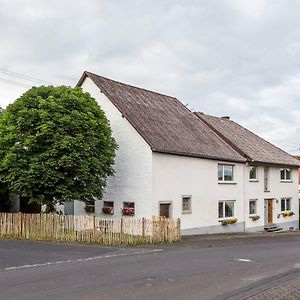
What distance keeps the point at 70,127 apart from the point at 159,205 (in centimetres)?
638

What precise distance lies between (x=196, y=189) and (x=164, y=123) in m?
4.35

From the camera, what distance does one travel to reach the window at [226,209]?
30467 millimetres

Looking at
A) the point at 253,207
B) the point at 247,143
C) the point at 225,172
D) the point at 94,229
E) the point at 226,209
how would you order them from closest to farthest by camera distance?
1. the point at 94,229
2. the point at 225,172
3. the point at 226,209
4. the point at 253,207
5. the point at 247,143

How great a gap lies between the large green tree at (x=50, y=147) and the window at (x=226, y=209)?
9897 millimetres

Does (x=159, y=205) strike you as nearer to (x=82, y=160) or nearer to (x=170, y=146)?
A: (x=170, y=146)

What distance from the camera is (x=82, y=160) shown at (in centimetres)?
2248

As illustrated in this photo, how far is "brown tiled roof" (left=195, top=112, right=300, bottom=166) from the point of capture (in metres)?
33.7

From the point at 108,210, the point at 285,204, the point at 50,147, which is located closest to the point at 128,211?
the point at 108,210

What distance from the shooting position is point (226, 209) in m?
31.1

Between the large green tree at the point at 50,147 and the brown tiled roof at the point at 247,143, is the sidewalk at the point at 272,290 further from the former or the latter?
the brown tiled roof at the point at 247,143

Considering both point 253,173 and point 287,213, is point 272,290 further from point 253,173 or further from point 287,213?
point 287,213

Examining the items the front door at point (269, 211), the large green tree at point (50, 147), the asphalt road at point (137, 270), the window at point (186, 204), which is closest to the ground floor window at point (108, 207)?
the large green tree at point (50, 147)

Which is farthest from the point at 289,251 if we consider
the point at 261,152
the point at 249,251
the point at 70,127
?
the point at 261,152

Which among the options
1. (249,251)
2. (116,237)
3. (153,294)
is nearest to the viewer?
(153,294)
